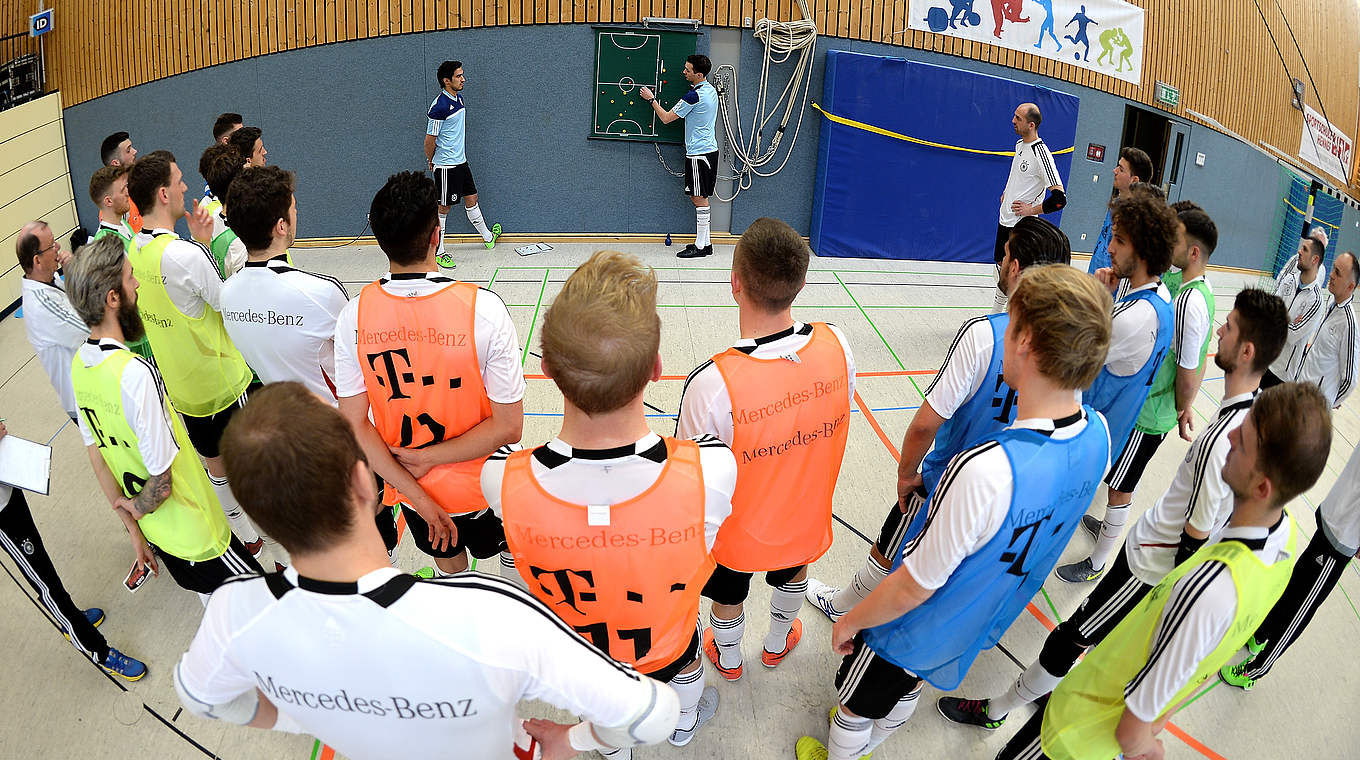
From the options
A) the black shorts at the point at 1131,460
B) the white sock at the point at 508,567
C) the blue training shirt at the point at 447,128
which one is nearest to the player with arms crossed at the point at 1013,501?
the white sock at the point at 508,567

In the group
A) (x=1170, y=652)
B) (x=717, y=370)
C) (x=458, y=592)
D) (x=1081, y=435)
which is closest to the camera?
(x=458, y=592)

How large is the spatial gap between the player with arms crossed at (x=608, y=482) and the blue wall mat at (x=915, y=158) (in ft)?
22.2

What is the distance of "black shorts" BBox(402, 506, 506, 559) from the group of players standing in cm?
2

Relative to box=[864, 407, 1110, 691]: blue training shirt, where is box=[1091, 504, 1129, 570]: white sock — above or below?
below

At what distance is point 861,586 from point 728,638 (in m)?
0.67

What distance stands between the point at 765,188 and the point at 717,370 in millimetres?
6461

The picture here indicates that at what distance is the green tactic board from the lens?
7613mm

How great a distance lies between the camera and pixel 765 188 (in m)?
8.34

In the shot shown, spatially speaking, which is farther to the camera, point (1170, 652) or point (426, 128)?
point (426, 128)

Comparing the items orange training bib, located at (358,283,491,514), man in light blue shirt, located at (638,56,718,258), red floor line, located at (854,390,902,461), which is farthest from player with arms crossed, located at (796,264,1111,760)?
man in light blue shirt, located at (638,56,718,258)

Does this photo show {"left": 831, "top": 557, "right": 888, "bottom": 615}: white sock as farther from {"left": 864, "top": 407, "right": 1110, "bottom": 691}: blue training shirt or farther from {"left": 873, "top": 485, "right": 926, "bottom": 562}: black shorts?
A: {"left": 864, "top": 407, "right": 1110, "bottom": 691}: blue training shirt

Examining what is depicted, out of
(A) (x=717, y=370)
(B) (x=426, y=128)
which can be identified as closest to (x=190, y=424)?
(A) (x=717, y=370)

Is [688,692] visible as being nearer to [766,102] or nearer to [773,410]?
[773,410]

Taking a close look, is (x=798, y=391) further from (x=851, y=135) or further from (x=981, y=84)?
(x=981, y=84)
